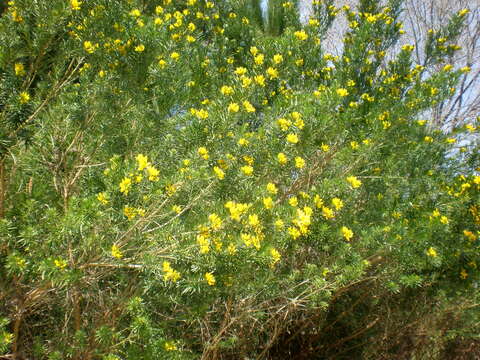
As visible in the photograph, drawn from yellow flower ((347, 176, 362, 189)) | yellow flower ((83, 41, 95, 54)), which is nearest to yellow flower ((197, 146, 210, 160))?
yellow flower ((83, 41, 95, 54))

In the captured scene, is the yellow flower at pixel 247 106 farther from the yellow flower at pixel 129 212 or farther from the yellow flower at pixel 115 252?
the yellow flower at pixel 115 252

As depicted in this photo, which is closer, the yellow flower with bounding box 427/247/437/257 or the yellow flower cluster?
the yellow flower cluster

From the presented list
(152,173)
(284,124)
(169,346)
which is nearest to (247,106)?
(284,124)

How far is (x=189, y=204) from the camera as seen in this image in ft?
6.58

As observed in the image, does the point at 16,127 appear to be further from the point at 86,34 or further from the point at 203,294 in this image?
the point at 203,294

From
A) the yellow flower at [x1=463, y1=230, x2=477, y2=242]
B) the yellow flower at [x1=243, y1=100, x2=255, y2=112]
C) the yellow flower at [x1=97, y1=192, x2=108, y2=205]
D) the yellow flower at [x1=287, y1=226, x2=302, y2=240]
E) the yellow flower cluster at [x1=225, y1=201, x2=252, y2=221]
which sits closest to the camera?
the yellow flower at [x1=97, y1=192, x2=108, y2=205]

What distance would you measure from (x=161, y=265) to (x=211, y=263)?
0.21 metres

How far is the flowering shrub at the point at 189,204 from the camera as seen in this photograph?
6.00 ft

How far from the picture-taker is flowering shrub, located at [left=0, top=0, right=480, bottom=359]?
1.83m

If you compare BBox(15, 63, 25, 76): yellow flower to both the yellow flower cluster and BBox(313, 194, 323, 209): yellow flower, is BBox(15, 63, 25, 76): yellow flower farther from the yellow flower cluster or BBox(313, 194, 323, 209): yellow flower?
BBox(313, 194, 323, 209): yellow flower

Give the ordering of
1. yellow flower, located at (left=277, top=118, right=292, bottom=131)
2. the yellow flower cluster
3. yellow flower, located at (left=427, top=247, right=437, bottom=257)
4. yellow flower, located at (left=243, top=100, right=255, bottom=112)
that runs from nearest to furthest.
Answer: the yellow flower cluster < yellow flower, located at (left=243, top=100, right=255, bottom=112) < yellow flower, located at (left=277, top=118, right=292, bottom=131) < yellow flower, located at (left=427, top=247, right=437, bottom=257)

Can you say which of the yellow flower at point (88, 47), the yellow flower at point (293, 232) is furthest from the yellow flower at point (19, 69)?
the yellow flower at point (293, 232)

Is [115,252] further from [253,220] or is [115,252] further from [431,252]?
[431,252]

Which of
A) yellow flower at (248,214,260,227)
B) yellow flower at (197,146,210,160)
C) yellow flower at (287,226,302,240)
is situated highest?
yellow flower at (197,146,210,160)
